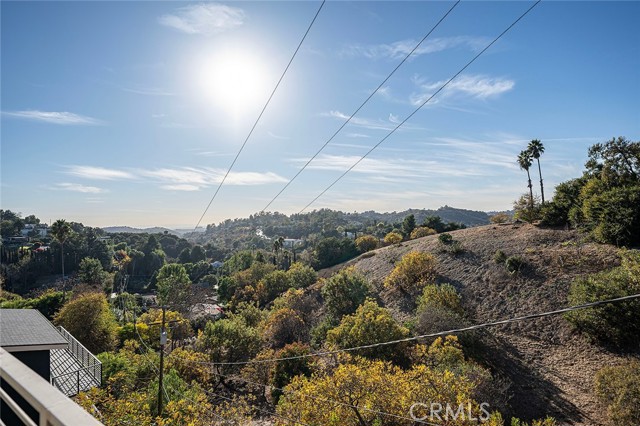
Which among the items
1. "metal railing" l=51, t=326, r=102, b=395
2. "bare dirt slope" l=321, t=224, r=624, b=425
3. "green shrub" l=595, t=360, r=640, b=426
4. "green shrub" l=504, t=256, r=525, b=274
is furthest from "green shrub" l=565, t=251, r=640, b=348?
"metal railing" l=51, t=326, r=102, b=395

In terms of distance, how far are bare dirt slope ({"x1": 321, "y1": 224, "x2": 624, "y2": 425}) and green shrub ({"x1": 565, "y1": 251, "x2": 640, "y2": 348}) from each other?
819 mm

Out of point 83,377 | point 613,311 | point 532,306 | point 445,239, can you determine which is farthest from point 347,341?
point 445,239

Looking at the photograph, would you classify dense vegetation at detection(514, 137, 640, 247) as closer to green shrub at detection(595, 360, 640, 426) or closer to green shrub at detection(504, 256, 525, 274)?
green shrub at detection(504, 256, 525, 274)

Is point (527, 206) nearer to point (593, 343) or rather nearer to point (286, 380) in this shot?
point (593, 343)

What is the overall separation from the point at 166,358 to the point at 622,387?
20.7m

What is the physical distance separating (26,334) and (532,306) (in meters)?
25.2

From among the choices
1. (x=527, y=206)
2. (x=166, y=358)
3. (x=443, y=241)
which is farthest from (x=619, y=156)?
(x=166, y=358)

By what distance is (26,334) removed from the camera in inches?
391

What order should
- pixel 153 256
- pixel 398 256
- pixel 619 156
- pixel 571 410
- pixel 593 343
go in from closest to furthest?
pixel 571 410, pixel 593 343, pixel 619 156, pixel 398 256, pixel 153 256

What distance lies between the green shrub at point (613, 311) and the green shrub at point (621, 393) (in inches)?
161

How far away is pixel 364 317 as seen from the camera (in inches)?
777

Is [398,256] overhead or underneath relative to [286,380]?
overhead

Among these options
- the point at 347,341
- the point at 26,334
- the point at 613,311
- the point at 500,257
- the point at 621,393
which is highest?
the point at 26,334

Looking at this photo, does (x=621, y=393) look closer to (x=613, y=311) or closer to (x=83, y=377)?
(x=613, y=311)
